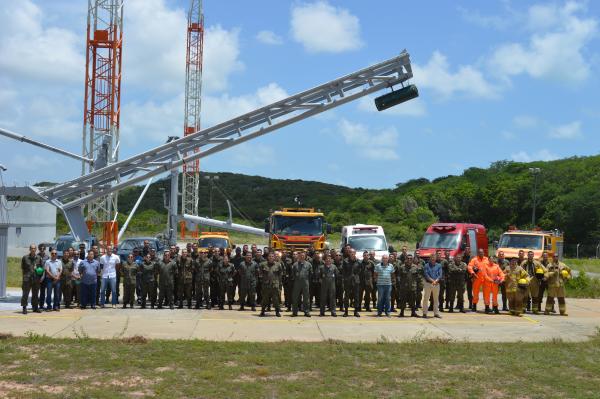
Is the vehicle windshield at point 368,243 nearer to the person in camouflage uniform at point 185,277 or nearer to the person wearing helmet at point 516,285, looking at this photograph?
the person wearing helmet at point 516,285

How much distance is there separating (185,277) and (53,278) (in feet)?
11.1

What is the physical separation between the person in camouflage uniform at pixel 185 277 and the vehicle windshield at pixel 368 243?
7.19 meters

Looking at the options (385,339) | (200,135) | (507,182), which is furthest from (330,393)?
(507,182)

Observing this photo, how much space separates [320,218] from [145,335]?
1253cm

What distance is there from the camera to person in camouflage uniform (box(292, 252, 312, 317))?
18.5 meters

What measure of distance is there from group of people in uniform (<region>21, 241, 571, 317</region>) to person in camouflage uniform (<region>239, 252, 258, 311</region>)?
3 cm

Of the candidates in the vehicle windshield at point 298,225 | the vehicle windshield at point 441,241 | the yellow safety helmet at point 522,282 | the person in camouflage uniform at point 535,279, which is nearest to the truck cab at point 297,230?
the vehicle windshield at point 298,225

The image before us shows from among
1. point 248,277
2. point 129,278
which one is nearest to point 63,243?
point 129,278

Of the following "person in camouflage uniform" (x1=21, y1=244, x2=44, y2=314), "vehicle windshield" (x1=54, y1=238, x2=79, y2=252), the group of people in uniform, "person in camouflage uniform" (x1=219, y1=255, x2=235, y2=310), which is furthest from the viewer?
"vehicle windshield" (x1=54, y1=238, x2=79, y2=252)

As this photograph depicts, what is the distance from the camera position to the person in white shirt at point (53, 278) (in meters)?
18.4

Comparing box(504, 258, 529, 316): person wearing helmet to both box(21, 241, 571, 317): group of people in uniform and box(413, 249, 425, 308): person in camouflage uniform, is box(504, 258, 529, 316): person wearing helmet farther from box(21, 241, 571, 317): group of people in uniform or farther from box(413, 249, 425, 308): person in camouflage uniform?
box(413, 249, 425, 308): person in camouflage uniform

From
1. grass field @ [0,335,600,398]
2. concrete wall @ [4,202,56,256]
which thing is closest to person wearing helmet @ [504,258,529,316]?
grass field @ [0,335,600,398]

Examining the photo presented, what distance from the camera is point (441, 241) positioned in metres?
25.7

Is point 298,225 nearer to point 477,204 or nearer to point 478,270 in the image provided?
point 478,270
